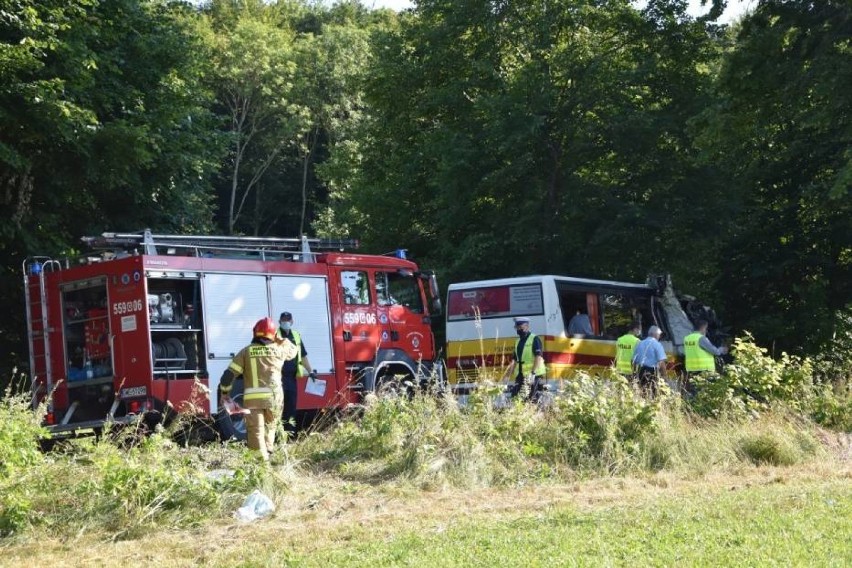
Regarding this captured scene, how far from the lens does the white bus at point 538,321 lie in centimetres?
1694

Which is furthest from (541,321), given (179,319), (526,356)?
(179,319)

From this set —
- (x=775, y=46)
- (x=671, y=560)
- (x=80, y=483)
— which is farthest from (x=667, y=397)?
(x=775, y=46)

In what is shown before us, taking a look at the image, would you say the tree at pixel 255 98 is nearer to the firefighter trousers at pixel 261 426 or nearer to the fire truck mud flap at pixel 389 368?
the fire truck mud flap at pixel 389 368

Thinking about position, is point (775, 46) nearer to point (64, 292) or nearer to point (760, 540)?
point (64, 292)

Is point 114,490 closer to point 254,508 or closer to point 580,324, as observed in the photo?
point 254,508

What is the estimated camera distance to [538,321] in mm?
16969


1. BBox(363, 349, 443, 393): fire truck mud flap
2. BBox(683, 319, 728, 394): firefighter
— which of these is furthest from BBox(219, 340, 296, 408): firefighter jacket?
BBox(683, 319, 728, 394): firefighter

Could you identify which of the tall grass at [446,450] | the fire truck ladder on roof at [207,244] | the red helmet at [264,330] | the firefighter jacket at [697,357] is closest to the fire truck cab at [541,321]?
the fire truck ladder on roof at [207,244]

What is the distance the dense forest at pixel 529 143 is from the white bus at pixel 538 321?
4388 mm

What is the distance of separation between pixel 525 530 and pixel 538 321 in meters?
9.59

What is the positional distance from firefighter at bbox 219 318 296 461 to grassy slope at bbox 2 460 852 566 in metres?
1.45

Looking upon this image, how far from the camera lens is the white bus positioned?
16.9 meters

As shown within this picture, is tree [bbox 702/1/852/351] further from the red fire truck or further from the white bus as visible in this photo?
the red fire truck

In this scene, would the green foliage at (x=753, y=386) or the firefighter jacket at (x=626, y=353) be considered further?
the firefighter jacket at (x=626, y=353)
